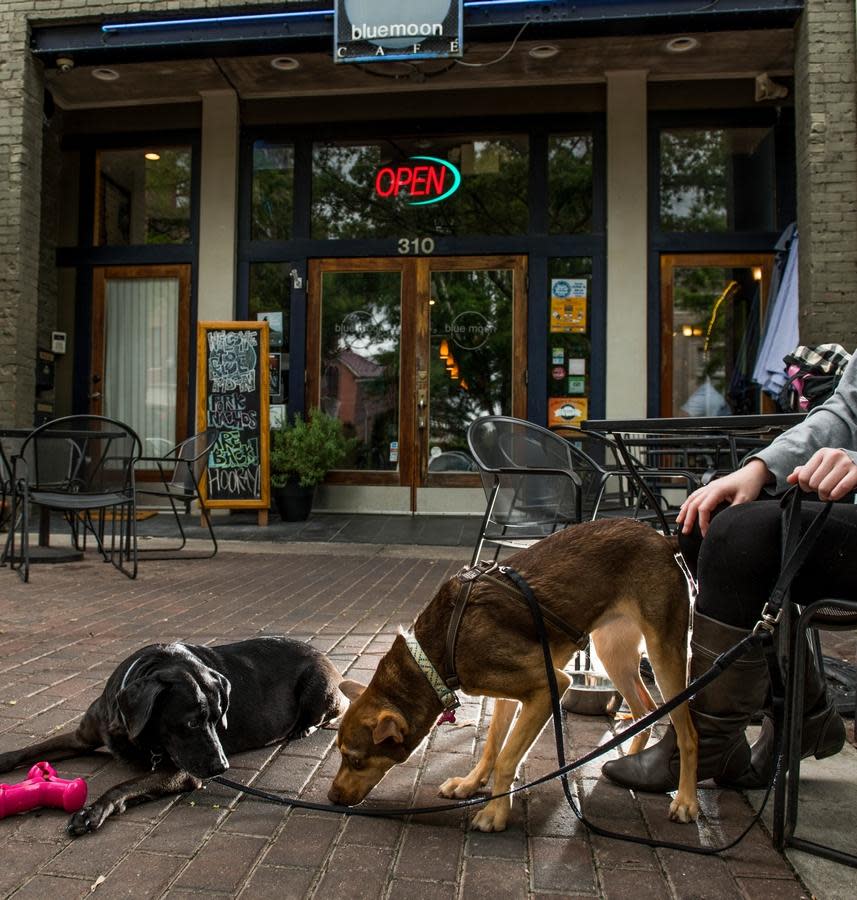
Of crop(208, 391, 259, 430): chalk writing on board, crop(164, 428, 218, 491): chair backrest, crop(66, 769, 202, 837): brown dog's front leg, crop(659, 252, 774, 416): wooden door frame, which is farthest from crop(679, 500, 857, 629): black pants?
crop(659, 252, 774, 416): wooden door frame

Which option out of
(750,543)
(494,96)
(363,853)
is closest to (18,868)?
(363,853)

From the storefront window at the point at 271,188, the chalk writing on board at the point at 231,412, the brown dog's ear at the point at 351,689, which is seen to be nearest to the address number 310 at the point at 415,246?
the storefront window at the point at 271,188

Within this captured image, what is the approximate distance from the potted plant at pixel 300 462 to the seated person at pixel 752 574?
729cm

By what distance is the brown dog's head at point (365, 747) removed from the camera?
7.09 feet

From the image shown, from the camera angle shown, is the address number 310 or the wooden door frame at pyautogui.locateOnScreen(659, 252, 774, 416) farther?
the address number 310

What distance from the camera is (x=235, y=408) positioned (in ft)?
31.5

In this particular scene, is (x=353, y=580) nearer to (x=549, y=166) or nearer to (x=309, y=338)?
(x=309, y=338)

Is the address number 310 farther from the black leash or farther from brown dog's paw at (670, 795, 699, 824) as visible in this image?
brown dog's paw at (670, 795, 699, 824)

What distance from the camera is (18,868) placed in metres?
1.94

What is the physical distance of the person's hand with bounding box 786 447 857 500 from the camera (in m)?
1.77

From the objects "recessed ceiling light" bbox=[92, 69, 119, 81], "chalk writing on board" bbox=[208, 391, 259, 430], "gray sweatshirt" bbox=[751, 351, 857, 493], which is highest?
"recessed ceiling light" bbox=[92, 69, 119, 81]

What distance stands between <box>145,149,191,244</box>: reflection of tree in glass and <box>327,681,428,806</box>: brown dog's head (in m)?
9.85

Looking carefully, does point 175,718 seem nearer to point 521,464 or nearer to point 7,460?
point 521,464

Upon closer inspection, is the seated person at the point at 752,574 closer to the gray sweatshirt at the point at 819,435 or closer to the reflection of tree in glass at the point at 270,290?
the gray sweatshirt at the point at 819,435
